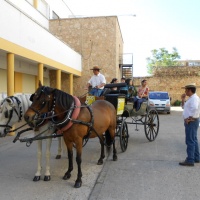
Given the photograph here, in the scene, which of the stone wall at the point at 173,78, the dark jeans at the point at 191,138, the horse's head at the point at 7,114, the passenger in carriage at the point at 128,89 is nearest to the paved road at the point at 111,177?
the dark jeans at the point at 191,138

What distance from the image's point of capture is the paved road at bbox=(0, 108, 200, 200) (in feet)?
13.0

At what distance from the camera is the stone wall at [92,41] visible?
69.3 ft

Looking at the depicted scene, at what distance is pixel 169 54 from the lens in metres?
53.4

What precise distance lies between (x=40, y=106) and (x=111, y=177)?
1.94 meters

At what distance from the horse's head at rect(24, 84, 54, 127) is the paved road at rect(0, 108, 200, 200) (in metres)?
1.16

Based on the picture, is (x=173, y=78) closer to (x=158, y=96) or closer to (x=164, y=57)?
(x=158, y=96)

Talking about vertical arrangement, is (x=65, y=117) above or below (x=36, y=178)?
above

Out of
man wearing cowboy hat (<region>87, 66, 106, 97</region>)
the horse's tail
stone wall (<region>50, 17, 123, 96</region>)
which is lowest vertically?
the horse's tail

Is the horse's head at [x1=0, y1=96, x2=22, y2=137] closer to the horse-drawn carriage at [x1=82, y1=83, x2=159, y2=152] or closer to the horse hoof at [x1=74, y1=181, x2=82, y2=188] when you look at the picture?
the horse hoof at [x1=74, y1=181, x2=82, y2=188]

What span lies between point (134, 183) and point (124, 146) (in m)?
2.39

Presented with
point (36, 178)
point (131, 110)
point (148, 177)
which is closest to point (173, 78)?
point (131, 110)

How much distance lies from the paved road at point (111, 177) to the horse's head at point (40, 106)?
1164mm

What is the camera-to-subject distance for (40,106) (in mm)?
4078

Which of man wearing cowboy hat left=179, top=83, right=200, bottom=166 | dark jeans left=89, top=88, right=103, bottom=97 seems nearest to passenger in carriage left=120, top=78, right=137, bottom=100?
dark jeans left=89, top=88, right=103, bottom=97
